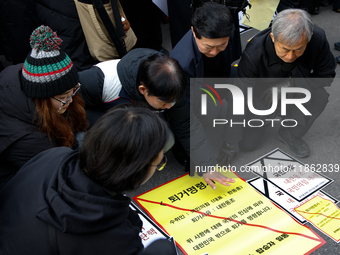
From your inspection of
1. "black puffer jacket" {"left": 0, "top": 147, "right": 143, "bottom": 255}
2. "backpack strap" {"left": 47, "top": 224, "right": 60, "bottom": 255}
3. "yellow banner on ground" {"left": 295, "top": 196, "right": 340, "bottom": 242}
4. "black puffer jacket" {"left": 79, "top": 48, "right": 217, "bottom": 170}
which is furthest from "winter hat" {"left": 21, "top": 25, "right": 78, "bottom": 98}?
"yellow banner on ground" {"left": 295, "top": 196, "right": 340, "bottom": 242}

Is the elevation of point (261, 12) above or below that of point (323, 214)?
above

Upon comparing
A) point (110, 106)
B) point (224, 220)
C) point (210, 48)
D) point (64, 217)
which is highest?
point (210, 48)

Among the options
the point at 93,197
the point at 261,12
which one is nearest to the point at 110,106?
the point at 93,197

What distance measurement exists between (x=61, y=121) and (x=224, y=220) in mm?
1030

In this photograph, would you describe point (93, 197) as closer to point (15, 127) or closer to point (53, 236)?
point (53, 236)

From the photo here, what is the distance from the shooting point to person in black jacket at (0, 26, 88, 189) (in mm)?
1380

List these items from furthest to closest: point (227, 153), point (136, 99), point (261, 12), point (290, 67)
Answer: point (261, 12)
point (227, 153)
point (290, 67)
point (136, 99)

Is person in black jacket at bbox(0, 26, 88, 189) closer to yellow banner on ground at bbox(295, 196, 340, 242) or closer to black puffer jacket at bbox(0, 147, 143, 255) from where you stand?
black puffer jacket at bbox(0, 147, 143, 255)

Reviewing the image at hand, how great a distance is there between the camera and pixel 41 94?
1415mm

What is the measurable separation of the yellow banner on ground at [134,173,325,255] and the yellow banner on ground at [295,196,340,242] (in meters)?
0.08

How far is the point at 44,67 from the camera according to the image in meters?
1.38

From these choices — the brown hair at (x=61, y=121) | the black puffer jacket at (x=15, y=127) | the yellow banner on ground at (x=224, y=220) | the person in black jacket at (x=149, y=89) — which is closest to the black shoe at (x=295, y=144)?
the yellow banner on ground at (x=224, y=220)

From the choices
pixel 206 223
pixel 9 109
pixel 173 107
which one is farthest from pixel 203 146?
pixel 9 109

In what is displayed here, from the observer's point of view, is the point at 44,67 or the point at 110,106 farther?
the point at 110,106
